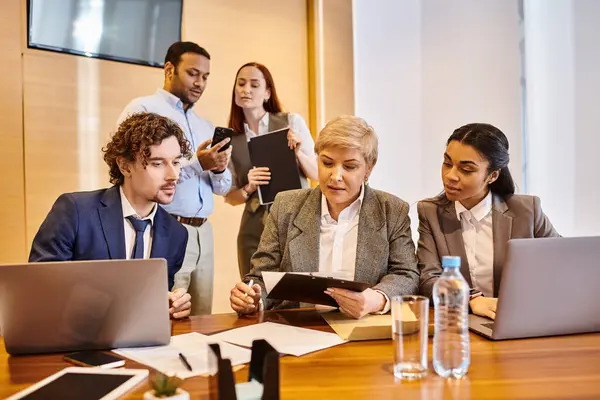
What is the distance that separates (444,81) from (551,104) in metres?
0.73

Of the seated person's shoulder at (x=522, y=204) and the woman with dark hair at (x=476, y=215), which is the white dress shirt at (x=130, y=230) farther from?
the seated person's shoulder at (x=522, y=204)

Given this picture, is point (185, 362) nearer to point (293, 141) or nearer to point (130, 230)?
point (130, 230)

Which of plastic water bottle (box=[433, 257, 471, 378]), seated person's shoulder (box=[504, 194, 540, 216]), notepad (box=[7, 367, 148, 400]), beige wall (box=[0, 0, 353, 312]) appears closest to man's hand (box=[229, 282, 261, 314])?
notepad (box=[7, 367, 148, 400])

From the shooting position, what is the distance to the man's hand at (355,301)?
1.50 metres

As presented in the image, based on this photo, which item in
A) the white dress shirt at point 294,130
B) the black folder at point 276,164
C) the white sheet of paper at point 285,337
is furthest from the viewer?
the white dress shirt at point 294,130

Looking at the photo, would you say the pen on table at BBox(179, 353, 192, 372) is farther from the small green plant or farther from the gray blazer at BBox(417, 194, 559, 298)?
the gray blazer at BBox(417, 194, 559, 298)

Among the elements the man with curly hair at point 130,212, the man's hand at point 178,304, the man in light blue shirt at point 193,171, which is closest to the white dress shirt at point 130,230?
the man with curly hair at point 130,212

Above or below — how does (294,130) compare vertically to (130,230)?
above

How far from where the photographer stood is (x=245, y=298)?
5.30 ft

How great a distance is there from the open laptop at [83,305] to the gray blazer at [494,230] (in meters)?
0.93

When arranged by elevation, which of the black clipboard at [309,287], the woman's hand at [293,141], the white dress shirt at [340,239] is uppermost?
the woman's hand at [293,141]

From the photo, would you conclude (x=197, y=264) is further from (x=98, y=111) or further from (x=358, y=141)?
(x=358, y=141)

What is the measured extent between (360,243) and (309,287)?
0.42 metres

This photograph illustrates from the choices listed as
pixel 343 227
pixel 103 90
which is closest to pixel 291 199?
pixel 343 227
